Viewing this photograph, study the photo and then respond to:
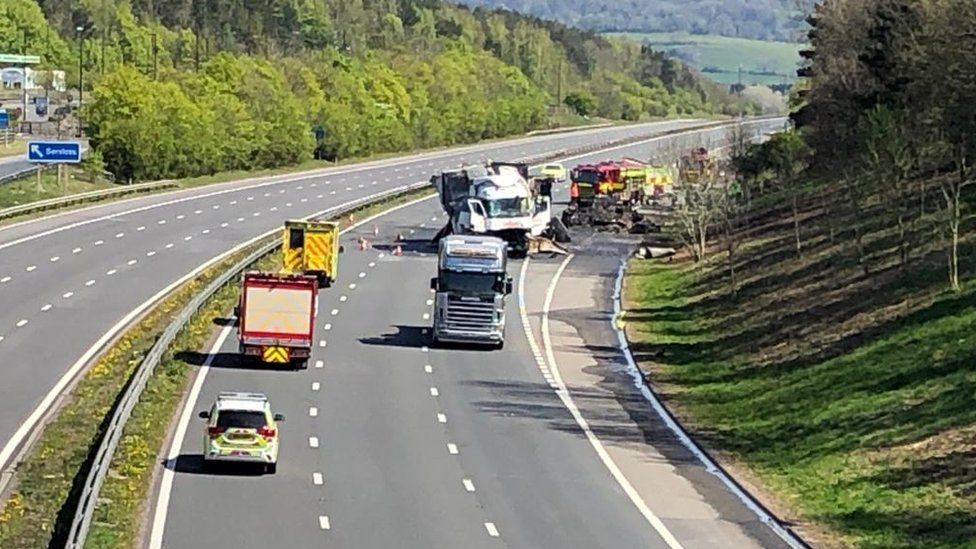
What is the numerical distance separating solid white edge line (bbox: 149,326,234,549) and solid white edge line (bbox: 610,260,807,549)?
11.1 meters

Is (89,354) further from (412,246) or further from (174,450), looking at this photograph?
(412,246)

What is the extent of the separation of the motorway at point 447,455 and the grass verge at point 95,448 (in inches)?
22.1

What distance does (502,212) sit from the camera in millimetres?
83812

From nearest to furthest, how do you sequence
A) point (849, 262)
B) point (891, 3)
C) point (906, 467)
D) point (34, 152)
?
point (906, 467), point (849, 262), point (891, 3), point (34, 152)

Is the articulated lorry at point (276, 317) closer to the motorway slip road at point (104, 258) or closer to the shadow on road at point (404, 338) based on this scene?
the motorway slip road at point (104, 258)

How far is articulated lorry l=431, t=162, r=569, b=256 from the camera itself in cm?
8325

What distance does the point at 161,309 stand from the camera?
61.7 m

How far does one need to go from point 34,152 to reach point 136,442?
59134 millimetres

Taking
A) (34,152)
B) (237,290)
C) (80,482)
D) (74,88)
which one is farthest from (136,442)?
(74,88)

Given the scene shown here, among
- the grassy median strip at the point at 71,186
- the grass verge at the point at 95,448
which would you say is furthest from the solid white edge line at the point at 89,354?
the grassy median strip at the point at 71,186

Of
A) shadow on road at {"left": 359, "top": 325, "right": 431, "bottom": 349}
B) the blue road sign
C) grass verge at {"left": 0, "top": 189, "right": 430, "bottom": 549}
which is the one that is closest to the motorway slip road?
grass verge at {"left": 0, "top": 189, "right": 430, "bottom": 549}

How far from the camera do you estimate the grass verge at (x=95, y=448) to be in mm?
32812

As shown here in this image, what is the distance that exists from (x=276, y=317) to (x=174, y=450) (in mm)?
11534

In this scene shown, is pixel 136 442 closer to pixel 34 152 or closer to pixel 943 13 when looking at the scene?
pixel 943 13
